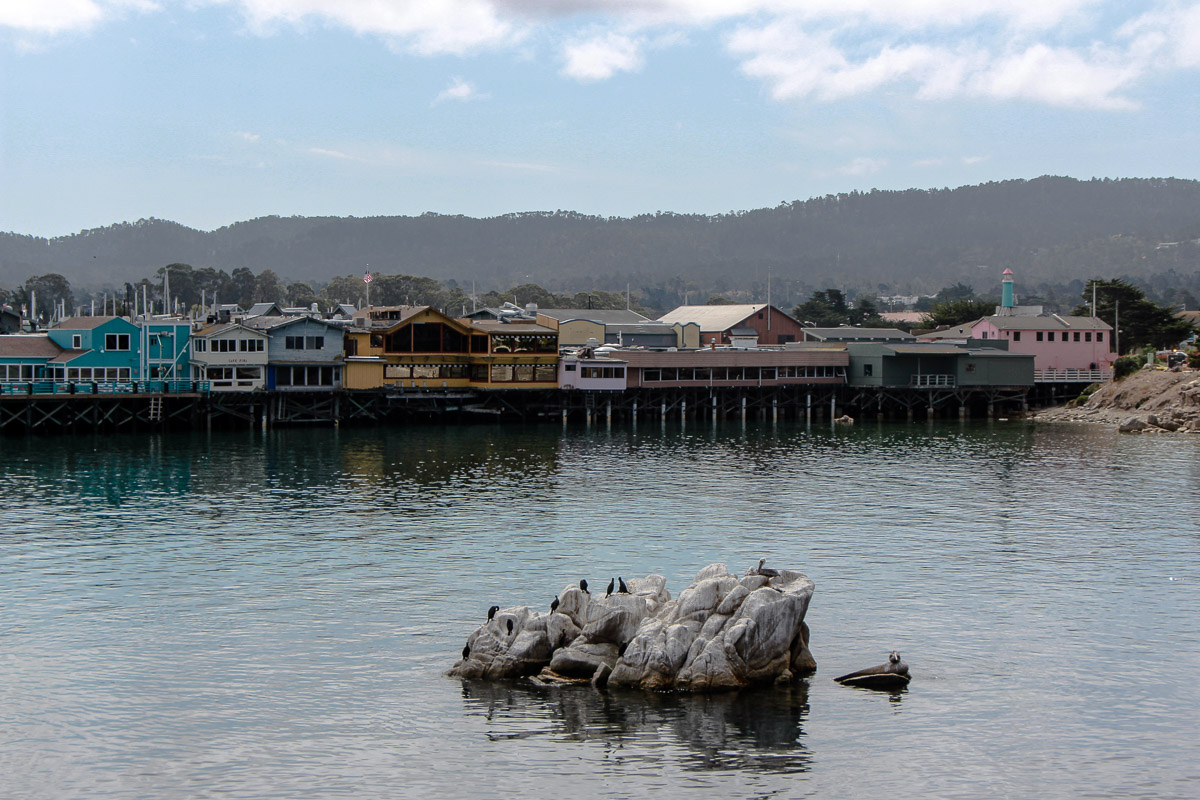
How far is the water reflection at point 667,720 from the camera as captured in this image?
22.1 metres

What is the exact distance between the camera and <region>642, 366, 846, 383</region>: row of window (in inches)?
3652

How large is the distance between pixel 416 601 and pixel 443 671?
241 inches

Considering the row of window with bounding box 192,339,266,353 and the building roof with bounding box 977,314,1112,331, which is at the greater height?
the building roof with bounding box 977,314,1112,331

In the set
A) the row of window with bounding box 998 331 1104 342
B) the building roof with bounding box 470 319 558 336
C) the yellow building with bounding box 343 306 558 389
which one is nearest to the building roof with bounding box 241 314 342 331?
the yellow building with bounding box 343 306 558 389

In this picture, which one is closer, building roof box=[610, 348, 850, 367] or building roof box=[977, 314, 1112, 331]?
building roof box=[610, 348, 850, 367]

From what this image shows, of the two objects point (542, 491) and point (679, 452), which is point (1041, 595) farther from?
point (679, 452)

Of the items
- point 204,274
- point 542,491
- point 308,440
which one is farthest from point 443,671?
point 204,274

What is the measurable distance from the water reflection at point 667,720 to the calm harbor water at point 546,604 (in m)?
0.08

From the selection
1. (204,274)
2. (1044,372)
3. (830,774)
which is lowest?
(830,774)

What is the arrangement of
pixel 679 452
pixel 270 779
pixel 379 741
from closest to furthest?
pixel 270 779 → pixel 379 741 → pixel 679 452

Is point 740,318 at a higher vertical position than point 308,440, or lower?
Result: higher

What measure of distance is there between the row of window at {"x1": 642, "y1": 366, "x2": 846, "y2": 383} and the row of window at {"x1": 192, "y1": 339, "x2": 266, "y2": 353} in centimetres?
2921

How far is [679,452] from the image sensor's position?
69938 millimetres

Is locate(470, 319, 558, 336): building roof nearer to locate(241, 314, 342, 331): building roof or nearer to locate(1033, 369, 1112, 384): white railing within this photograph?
locate(241, 314, 342, 331): building roof
